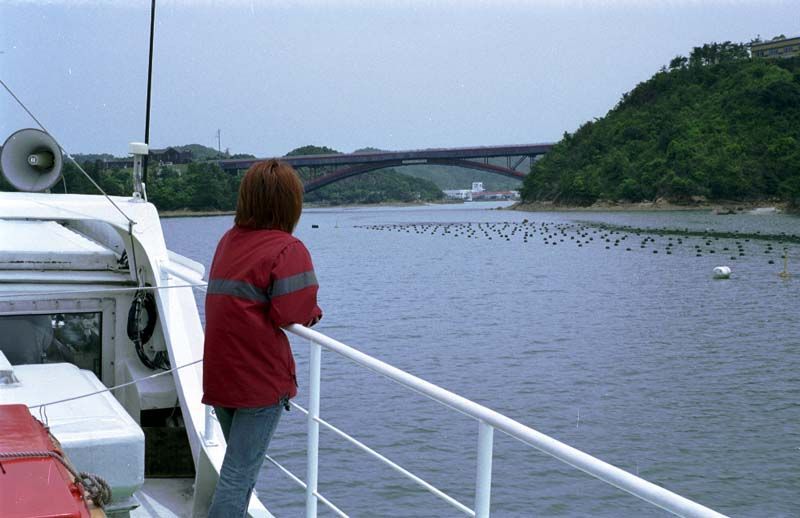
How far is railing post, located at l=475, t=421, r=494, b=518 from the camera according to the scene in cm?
220

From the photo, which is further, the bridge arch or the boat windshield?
the bridge arch

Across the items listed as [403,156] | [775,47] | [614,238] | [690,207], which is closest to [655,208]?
[690,207]

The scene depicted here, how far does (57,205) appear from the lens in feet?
16.1

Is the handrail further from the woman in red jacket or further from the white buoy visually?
the white buoy

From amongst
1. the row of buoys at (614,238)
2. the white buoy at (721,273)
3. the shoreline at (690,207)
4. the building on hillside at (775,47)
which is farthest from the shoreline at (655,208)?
the building on hillside at (775,47)

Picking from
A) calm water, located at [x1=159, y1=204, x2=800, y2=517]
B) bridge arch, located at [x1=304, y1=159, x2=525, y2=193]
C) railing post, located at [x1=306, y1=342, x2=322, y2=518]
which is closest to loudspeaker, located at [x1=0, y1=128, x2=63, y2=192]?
railing post, located at [x1=306, y1=342, x2=322, y2=518]

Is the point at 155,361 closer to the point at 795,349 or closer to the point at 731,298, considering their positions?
the point at 795,349

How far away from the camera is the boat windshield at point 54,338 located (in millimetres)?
4715

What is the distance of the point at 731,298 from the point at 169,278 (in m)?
26.7

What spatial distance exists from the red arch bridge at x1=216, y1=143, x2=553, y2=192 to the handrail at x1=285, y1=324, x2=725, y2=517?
55879 millimetres

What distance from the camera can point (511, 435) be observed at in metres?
2.13

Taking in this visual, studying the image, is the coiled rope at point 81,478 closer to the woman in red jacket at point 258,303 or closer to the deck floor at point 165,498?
the woman in red jacket at point 258,303

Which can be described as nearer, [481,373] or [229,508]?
[229,508]

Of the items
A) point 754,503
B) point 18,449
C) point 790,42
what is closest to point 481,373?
point 754,503
